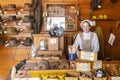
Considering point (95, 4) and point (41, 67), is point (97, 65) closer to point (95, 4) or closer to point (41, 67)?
point (41, 67)

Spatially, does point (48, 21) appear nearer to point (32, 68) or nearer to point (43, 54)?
point (43, 54)

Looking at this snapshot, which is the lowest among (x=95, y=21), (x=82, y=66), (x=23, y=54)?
(x=23, y=54)

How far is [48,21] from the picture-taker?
5188mm

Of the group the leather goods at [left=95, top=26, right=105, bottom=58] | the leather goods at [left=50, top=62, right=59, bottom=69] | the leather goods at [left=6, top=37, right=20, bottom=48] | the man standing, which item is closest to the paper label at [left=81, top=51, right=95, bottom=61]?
the leather goods at [left=50, top=62, right=59, bottom=69]

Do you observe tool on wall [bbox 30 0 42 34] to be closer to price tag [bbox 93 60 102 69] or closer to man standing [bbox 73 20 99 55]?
man standing [bbox 73 20 99 55]

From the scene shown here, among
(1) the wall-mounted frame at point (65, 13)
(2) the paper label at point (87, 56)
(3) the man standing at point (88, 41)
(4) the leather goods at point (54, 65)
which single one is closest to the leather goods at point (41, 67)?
(4) the leather goods at point (54, 65)

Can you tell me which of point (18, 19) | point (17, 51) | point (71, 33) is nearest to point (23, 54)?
point (17, 51)

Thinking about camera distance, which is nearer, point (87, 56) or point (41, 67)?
point (41, 67)

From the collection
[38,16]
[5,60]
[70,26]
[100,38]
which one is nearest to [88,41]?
[100,38]

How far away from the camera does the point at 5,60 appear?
5434mm

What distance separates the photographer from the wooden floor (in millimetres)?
5391

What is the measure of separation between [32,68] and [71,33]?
93.0 inches

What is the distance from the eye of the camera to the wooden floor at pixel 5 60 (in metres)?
5.39

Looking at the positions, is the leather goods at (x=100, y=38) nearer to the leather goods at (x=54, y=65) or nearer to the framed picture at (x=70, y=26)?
the framed picture at (x=70, y=26)
